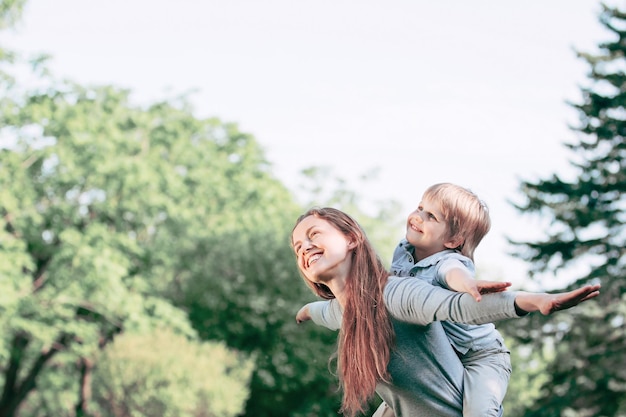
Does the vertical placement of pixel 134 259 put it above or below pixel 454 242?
above

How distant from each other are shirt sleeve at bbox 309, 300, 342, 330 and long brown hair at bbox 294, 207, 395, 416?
11.4 inches

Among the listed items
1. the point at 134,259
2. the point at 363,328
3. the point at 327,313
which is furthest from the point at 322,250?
the point at 134,259

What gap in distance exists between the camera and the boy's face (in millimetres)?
3195

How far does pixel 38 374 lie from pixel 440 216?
2595 centimetres

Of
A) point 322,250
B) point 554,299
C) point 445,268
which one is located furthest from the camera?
point 322,250

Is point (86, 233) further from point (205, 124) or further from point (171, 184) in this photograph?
point (205, 124)

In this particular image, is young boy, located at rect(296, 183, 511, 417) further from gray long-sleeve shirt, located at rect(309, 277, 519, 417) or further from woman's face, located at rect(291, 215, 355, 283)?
woman's face, located at rect(291, 215, 355, 283)

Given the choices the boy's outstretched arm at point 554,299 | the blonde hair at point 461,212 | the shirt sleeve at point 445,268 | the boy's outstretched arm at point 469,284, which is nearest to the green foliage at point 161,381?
the blonde hair at point 461,212

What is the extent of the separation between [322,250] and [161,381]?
1843cm

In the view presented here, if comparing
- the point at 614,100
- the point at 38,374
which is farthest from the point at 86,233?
the point at 614,100

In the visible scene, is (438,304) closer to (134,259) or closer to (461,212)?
(461,212)

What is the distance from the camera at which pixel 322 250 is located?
3.15 meters

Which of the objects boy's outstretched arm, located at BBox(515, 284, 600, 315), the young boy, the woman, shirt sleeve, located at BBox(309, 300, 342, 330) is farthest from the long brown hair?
boy's outstretched arm, located at BBox(515, 284, 600, 315)

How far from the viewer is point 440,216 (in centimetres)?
319
